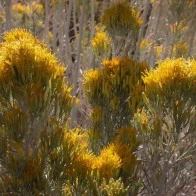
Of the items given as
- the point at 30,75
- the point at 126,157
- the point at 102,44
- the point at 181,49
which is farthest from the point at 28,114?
the point at 181,49

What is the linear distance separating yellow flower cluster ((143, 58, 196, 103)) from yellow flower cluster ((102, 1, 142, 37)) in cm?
94

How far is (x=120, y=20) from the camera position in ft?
10.7

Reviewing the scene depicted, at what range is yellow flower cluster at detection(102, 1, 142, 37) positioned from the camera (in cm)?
324

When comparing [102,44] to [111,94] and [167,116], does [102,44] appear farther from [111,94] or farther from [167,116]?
[167,116]

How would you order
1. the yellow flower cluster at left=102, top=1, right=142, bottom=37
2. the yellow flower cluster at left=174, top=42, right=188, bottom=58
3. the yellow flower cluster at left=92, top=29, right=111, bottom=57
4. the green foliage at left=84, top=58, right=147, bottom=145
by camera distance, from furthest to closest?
1. the yellow flower cluster at left=174, top=42, right=188, bottom=58
2. the yellow flower cluster at left=92, top=29, right=111, bottom=57
3. the yellow flower cluster at left=102, top=1, right=142, bottom=37
4. the green foliage at left=84, top=58, right=147, bottom=145

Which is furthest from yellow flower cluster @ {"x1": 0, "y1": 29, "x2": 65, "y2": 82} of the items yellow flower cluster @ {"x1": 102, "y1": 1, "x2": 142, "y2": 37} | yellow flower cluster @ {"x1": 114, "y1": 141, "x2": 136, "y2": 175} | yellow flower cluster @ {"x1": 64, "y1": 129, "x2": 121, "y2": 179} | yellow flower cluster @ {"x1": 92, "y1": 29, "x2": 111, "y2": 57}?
yellow flower cluster @ {"x1": 92, "y1": 29, "x2": 111, "y2": 57}

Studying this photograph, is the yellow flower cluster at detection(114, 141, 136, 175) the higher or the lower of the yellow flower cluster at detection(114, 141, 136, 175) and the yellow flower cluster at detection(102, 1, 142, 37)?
the lower

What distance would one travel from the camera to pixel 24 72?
7.46 ft

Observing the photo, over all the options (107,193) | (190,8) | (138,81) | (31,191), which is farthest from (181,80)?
(190,8)

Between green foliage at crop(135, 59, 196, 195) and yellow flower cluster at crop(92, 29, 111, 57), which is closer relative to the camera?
green foliage at crop(135, 59, 196, 195)

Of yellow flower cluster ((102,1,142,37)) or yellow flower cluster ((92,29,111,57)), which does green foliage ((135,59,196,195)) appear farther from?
yellow flower cluster ((92,29,111,57))

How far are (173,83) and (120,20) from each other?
42.1 inches

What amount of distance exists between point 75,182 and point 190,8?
231 cm

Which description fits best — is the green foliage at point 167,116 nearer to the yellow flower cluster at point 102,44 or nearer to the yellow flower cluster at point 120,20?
the yellow flower cluster at point 120,20
